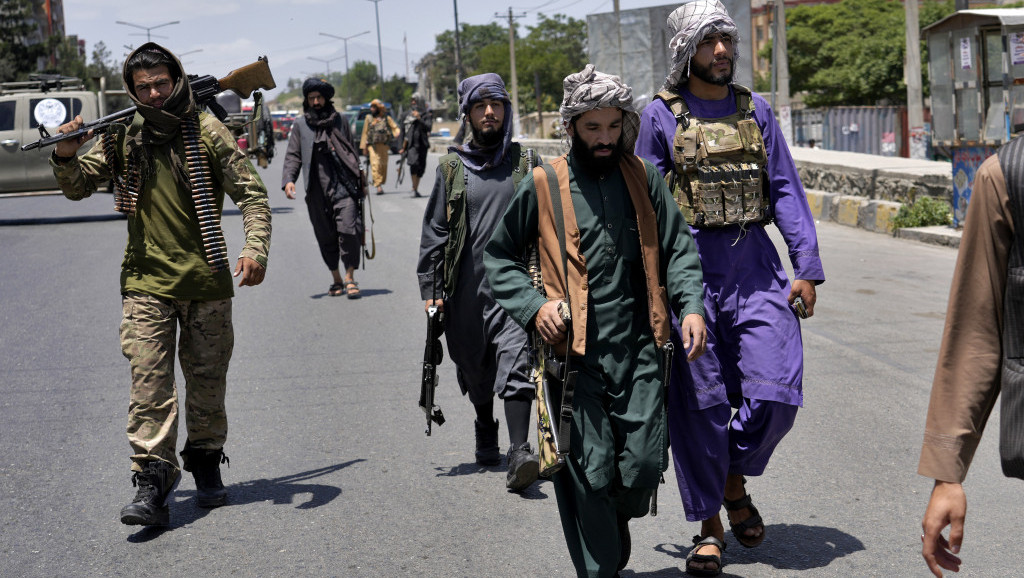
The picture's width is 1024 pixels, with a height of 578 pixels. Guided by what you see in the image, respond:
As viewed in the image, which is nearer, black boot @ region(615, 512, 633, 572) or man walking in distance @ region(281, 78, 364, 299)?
black boot @ region(615, 512, 633, 572)

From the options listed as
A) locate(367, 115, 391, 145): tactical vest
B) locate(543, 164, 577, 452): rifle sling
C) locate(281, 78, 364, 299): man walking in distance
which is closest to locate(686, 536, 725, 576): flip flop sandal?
locate(543, 164, 577, 452): rifle sling

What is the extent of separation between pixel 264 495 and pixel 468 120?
6.34 ft

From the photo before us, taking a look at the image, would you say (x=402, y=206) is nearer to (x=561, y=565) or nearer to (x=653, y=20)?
(x=653, y=20)

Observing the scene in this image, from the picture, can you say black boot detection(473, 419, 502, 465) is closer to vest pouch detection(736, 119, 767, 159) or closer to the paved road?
the paved road

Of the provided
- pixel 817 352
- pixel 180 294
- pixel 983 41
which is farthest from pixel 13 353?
pixel 983 41

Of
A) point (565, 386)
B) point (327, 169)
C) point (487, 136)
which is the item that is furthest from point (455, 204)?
point (327, 169)

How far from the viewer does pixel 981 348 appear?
7.89ft

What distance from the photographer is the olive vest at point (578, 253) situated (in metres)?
3.84

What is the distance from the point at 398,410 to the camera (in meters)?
7.02

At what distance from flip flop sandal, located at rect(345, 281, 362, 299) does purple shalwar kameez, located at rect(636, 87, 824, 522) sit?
6961 millimetres

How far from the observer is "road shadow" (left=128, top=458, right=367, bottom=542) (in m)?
5.26

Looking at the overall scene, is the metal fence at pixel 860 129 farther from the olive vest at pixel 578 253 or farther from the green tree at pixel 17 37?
the olive vest at pixel 578 253

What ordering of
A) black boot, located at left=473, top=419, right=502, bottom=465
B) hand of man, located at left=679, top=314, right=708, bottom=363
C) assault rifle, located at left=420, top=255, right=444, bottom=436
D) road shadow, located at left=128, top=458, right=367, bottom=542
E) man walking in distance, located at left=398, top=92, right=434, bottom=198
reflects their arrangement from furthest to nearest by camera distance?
man walking in distance, located at left=398, top=92, right=434, bottom=198
black boot, located at left=473, top=419, right=502, bottom=465
assault rifle, located at left=420, top=255, right=444, bottom=436
road shadow, located at left=128, top=458, right=367, bottom=542
hand of man, located at left=679, top=314, right=708, bottom=363

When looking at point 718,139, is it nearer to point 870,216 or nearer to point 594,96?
point 594,96
